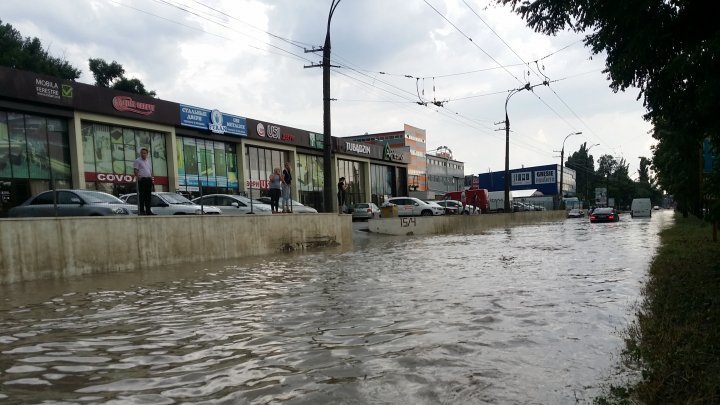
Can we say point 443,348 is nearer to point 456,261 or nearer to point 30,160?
point 456,261

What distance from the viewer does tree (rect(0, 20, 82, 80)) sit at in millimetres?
40312

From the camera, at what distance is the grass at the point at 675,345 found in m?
3.39

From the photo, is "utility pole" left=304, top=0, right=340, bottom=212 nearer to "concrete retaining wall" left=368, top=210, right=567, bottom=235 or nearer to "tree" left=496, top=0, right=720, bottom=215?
"concrete retaining wall" left=368, top=210, right=567, bottom=235

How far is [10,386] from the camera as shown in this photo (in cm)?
389

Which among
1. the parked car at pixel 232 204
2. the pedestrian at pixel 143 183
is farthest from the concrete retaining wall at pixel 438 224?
the pedestrian at pixel 143 183

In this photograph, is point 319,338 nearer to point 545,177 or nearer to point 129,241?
point 129,241

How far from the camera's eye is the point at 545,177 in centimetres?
9094

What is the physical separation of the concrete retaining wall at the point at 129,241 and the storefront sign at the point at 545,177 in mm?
80196

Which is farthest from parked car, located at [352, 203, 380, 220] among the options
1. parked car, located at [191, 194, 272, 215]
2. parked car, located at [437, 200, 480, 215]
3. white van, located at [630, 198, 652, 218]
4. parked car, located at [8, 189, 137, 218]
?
white van, located at [630, 198, 652, 218]

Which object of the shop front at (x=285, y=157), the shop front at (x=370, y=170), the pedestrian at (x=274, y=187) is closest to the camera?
the pedestrian at (x=274, y=187)

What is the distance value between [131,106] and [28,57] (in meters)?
21.0

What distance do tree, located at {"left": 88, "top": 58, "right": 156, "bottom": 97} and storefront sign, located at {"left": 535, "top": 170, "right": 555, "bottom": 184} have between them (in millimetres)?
68506

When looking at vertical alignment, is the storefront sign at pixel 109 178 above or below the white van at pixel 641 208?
above

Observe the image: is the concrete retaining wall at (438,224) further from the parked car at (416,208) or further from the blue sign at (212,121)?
the blue sign at (212,121)
